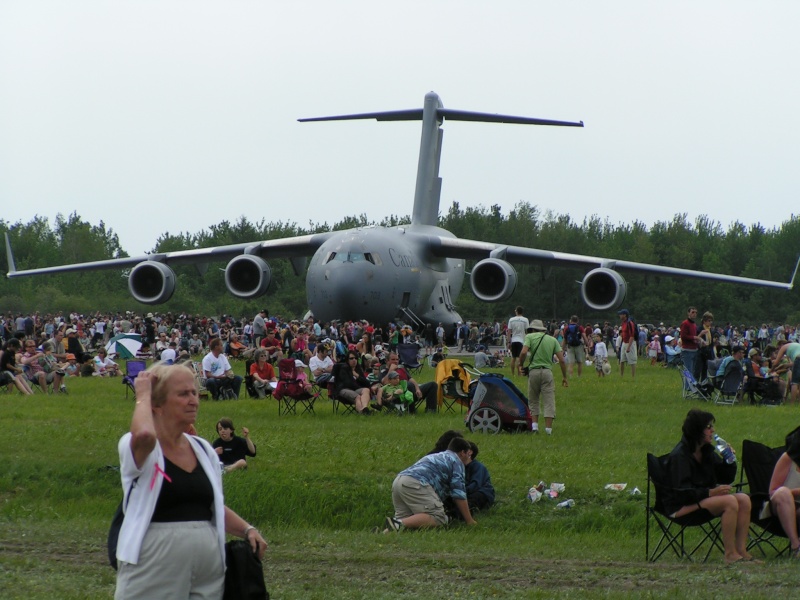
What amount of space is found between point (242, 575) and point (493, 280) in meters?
24.5

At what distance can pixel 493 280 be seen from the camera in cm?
2848

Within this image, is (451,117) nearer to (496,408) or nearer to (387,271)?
(387,271)

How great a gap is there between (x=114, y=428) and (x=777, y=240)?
233 ft

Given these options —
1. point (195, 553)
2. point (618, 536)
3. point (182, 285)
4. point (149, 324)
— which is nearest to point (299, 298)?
point (182, 285)

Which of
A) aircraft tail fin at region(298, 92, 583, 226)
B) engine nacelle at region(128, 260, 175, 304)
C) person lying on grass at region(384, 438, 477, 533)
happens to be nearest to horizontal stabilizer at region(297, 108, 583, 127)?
aircraft tail fin at region(298, 92, 583, 226)

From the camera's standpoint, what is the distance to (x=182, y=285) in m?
69.1

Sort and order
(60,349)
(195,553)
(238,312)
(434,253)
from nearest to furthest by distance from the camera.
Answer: (195,553)
(60,349)
(434,253)
(238,312)

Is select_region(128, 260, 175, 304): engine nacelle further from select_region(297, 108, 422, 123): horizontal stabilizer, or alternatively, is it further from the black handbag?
the black handbag

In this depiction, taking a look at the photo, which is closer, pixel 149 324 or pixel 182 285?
pixel 149 324

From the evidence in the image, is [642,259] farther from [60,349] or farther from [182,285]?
[60,349]

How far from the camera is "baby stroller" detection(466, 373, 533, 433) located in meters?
13.8

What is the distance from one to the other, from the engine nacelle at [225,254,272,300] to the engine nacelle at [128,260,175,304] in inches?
62.8

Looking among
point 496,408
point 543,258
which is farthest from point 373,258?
point 496,408

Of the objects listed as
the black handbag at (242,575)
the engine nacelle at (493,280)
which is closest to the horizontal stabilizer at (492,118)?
the engine nacelle at (493,280)
